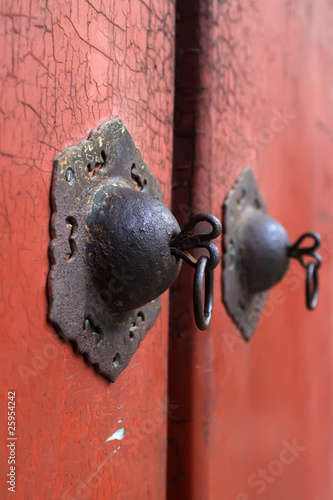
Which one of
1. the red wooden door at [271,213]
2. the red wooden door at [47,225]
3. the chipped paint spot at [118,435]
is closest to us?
the red wooden door at [47,225]

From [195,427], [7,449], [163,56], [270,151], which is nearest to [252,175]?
[270,151]

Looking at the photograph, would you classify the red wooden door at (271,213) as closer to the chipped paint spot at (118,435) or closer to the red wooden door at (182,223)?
the red wooden door at (182,223)

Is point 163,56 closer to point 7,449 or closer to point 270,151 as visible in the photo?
point 270,151

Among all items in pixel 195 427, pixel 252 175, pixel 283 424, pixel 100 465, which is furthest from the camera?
pixel 283 424

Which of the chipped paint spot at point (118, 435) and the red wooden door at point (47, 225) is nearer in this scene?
the red wooden door at point (47, 225)


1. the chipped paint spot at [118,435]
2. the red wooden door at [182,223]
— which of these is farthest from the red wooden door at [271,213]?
the chipped paint spot at [118,435]

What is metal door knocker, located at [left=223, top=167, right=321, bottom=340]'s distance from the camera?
56 centimetres

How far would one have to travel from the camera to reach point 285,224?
2.46 feet

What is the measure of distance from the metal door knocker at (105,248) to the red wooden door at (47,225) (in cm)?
1

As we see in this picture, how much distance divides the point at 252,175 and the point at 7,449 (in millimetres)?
445

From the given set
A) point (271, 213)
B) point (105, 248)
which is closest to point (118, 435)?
point (105, 248)

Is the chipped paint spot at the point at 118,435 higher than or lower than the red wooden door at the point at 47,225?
lower

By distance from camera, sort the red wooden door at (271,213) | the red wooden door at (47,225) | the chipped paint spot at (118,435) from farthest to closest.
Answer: the red wooden door at (271,213)
the chipped paint spot at (118,435)
the red wooden door at (47,225)

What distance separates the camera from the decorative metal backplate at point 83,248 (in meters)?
0.33
